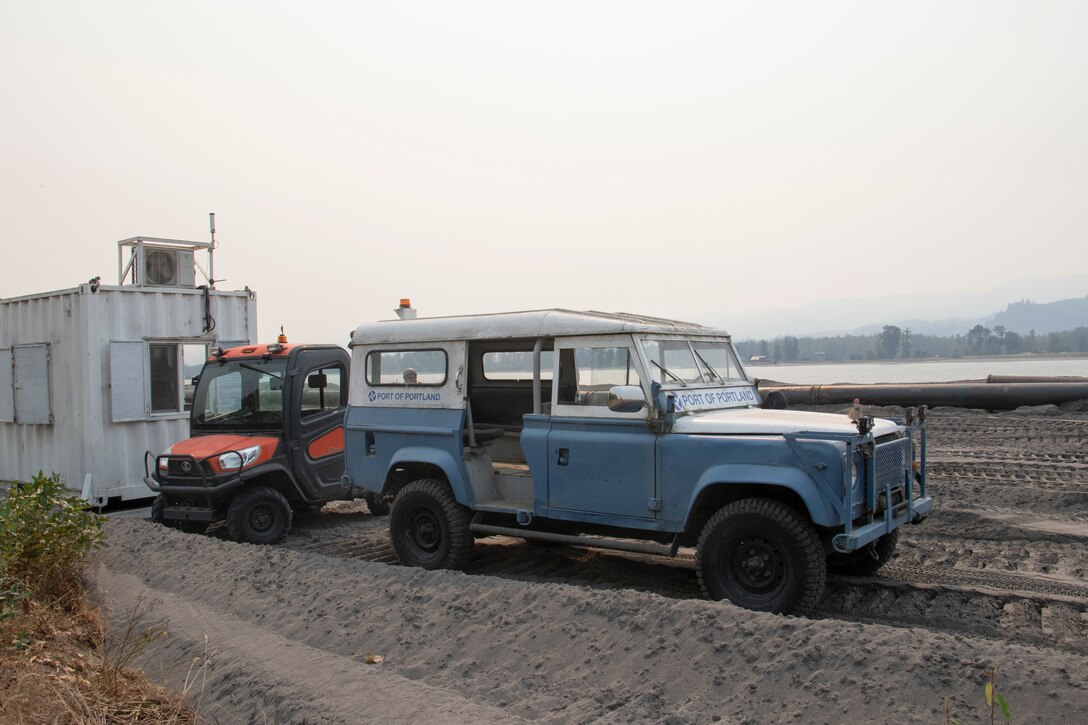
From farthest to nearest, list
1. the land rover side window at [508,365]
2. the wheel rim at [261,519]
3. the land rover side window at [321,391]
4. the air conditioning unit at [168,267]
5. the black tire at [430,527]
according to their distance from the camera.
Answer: the air conditioning unit at [168,267]
the land rover side window at [321,391]
the wheel rim at [261,519]
the land rover side window at [508,365]
the black tire at [430,527]

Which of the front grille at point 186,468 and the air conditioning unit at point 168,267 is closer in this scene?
the front grille at point 186,468

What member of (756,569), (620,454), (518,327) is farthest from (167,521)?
(756,569)

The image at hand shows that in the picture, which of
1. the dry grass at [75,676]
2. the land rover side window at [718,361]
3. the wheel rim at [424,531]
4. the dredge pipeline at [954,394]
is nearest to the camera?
the dry grass at [75,676]

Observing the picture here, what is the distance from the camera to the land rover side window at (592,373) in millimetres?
6719

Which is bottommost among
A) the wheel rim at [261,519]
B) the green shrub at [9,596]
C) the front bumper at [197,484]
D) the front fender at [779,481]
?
the wheel rim at [261,519]

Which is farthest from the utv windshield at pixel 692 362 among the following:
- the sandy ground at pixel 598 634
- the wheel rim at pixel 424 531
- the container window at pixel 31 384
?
the container window at pixel 31 384

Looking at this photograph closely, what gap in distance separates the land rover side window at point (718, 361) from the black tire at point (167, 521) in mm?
5961

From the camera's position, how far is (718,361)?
7.55 m

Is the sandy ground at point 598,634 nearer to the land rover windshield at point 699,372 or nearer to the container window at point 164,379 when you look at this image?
the land rover windshield at point 699,372

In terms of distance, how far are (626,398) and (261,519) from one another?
16.8ft

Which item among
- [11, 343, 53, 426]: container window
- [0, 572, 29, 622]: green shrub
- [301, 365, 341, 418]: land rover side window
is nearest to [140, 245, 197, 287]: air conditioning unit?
[11, 343, 53, 426]: container window

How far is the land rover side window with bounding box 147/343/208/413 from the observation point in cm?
1188

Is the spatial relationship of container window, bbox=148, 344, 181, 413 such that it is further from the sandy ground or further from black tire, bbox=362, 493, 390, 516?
the sandy ground

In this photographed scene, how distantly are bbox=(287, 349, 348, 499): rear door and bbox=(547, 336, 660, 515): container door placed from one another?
379 centimetres
